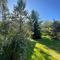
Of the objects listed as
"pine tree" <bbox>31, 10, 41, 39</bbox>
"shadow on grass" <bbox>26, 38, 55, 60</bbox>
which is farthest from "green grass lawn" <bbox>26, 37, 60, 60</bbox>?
"pine tree" <bbox>31, 10, 41, 39</bbox>

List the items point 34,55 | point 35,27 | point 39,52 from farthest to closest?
point 35,27 → point 39,52 → point 34,55

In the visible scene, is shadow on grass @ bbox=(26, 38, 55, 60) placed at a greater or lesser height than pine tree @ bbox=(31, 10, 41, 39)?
lesser

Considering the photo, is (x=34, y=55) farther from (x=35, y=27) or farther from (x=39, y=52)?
(x=35, y=27)

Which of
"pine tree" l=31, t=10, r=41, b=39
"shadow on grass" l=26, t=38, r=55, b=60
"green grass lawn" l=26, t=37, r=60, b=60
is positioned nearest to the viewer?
"shadow on grass" l=26, t=38, r=55, b=60

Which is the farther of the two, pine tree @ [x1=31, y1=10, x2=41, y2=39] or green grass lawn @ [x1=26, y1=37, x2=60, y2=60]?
pine tree @ [x1=31, y1=10, x2=41, y2=39]

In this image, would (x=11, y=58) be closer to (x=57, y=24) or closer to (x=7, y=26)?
(x=7, y=26)

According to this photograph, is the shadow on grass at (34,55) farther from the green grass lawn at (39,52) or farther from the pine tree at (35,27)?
the pine tree at (35,27)

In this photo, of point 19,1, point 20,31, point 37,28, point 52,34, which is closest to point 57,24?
point 52,34

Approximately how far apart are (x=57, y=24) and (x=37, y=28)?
291 inches

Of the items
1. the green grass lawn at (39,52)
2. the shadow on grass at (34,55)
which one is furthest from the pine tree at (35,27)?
the shadow on grass at (34,55)

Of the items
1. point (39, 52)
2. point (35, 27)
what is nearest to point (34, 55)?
point (39, 52)

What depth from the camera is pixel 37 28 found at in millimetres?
32719

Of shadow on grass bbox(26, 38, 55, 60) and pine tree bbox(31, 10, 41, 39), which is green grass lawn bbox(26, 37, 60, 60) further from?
pine tree bbox(31, 10, 41, 39)

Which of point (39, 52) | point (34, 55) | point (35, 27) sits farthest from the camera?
point (35, 27)
